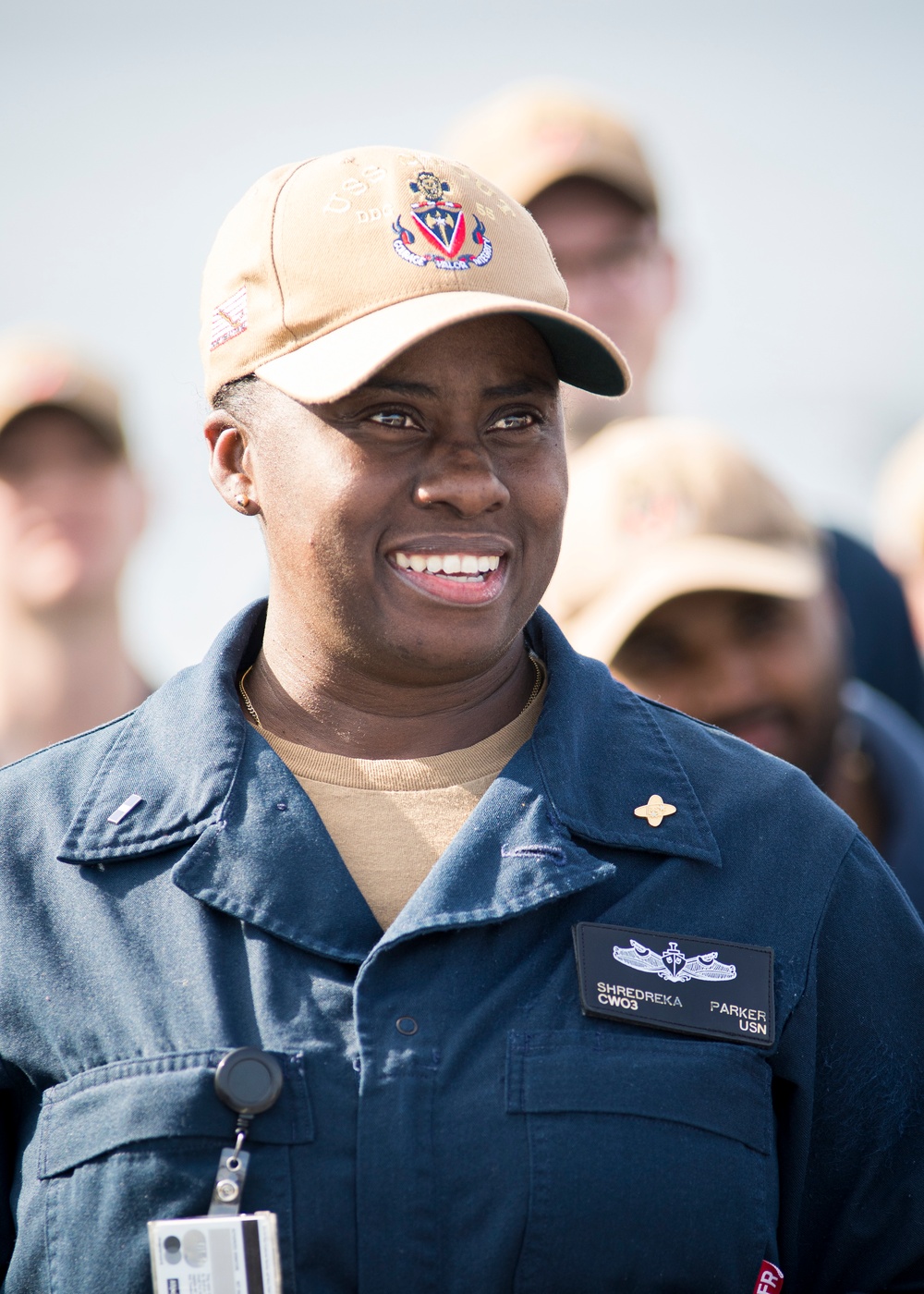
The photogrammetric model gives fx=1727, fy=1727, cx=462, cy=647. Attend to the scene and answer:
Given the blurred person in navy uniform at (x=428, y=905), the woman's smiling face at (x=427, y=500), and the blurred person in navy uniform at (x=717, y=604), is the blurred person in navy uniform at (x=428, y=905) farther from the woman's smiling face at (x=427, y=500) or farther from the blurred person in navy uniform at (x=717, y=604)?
the blurred person in navy uniform at (x=717, y=604)

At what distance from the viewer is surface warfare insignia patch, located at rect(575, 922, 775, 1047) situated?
2.25 metres

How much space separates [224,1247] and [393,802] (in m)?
0.65

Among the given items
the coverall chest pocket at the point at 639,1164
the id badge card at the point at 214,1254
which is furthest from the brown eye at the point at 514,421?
the id badge card at the point at 214,1254

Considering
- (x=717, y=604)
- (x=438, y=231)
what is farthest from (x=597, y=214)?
(x=438, y=231)

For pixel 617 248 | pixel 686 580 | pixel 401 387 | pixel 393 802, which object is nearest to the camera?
pixel 401 387

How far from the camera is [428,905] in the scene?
2244mm

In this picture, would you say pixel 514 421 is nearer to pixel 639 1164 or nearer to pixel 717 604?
pixel 639 1164

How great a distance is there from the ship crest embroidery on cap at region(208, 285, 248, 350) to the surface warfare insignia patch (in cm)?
98

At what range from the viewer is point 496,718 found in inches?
102

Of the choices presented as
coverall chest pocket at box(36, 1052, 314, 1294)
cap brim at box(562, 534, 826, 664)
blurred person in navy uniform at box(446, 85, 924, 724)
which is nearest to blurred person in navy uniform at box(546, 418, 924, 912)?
cap brim at box(562, 534, 826, 664)

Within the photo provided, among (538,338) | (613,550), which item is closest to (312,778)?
(538,338)

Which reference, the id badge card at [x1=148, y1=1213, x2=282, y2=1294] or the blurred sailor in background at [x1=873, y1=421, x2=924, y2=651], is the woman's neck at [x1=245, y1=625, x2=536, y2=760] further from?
the blurred sailor in background at [x1=873, y1=421, x2=924, y2=651]

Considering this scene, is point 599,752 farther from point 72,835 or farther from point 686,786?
point 72,835

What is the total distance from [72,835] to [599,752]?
2.50 ft
